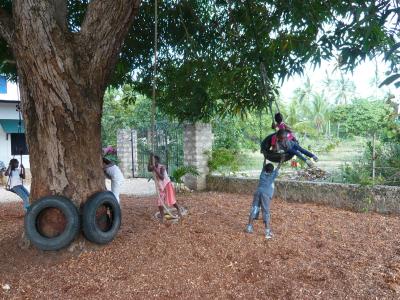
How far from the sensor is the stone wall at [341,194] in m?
7.27

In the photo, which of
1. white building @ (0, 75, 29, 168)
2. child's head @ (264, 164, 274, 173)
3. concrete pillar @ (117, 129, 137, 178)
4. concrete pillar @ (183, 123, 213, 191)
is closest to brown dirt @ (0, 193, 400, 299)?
child's head @ (264, 164, 274, 173)

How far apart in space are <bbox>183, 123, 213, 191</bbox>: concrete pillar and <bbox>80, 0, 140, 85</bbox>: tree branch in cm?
629

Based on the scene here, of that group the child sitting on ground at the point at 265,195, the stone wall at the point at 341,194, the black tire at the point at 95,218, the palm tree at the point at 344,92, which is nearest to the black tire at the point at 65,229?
the black tire at the point at 95,218

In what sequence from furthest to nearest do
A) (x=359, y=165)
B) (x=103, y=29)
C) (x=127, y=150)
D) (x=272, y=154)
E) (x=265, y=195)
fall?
1. (x=127, y=150)
2. (x=359, y=165)
3. (x=265, y=195)
4. (x=272, y=154)
5. (x=103, y=29)

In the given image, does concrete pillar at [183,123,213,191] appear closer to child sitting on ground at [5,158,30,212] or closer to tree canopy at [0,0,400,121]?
tree canopy at [0,0,400,121]

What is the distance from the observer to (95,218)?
15.2 ft

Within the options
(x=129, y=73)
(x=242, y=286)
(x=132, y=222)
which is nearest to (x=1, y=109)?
(x=129, y=73)

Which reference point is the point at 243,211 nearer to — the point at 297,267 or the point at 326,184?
the point at 326,184

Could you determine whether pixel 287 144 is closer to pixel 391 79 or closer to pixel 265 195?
pixel 265 195

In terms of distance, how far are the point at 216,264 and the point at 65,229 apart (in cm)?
171

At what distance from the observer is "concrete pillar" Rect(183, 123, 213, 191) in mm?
10773

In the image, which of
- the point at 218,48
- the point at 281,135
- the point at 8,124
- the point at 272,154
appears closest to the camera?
the point at 281,135

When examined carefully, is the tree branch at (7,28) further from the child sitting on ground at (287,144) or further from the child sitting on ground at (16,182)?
the child sitting on ground at (16,182)

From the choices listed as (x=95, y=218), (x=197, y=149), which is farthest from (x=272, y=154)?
(x=197, y=149)
